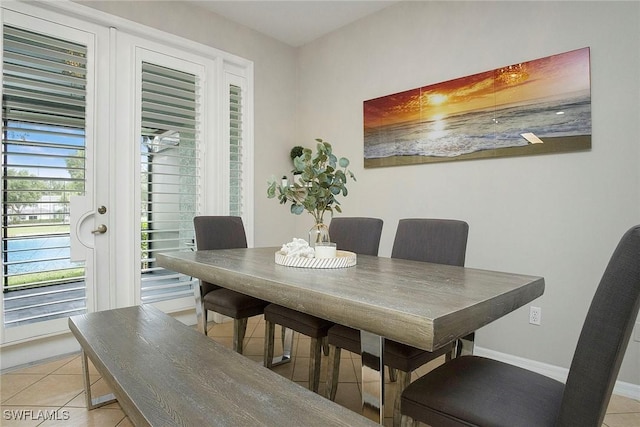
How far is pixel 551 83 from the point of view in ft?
7.68

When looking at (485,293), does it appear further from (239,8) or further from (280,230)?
(239,8)

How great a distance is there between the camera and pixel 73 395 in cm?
206

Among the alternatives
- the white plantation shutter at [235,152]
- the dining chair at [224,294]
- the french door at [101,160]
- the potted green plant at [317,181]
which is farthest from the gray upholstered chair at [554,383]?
the white plantation shutter at [235,152]

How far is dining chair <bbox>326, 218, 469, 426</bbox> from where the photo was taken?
4.87 ft

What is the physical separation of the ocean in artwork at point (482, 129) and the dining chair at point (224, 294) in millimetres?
1461

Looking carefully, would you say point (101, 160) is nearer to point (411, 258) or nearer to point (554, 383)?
point (411, 258)

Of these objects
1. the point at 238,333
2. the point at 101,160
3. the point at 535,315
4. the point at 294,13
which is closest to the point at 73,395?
the point at 238,333

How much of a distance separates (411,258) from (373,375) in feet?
3.20

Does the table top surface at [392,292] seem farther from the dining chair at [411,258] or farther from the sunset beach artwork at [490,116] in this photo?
the sunset beach artwork at [490,116]

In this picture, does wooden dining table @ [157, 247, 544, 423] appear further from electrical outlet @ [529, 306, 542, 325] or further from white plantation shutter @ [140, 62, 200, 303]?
white plantation shutter @ [140, 62, 200, 303]

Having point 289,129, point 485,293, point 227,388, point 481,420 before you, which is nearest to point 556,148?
point 485,293

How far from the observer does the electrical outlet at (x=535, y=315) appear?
2.42 metres

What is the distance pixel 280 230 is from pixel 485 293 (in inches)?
118

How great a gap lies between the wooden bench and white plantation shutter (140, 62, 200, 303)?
55.2 inches
